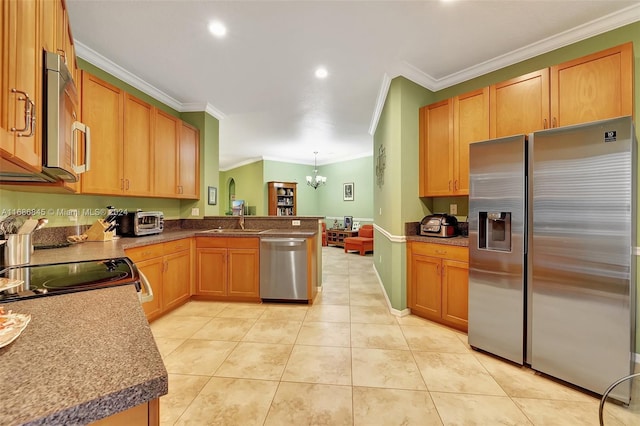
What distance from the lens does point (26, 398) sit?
17.0 inches

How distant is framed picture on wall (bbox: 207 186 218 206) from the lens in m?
3.95

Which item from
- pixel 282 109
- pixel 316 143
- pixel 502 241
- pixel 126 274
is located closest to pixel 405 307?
pixel 502 241

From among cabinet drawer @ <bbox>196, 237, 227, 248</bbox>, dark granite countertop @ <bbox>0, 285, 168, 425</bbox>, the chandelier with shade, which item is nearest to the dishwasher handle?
cabinet drawer @ <bbox>196, 237, 227, 248</bbox>

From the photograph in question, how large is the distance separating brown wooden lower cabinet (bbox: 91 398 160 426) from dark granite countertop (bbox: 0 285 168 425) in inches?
2.9

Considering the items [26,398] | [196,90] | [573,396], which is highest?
[196,90]

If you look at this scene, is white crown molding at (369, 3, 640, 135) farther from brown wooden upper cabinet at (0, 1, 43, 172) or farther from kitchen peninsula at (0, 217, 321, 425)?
kitchen peninsula at (0, 217, 321, 425)

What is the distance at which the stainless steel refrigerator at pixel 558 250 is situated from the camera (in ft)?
5.21

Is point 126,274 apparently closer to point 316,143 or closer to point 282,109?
point 282,109

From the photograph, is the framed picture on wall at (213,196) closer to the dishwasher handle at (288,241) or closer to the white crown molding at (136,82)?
the white crown molding at (136,82)

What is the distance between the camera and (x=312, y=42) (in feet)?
7.82

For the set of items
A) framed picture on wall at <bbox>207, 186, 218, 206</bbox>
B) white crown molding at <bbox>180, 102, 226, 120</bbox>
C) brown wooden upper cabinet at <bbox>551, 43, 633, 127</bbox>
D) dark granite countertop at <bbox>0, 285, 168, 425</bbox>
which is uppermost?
white crown molding at <bbox>180, 102, 226, 120</bbox>

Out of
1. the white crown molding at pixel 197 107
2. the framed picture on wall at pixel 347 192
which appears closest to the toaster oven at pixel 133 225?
the white crown molding at pixel 197 107

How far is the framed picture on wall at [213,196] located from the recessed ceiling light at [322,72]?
227cm

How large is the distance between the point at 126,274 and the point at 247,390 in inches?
42.7
